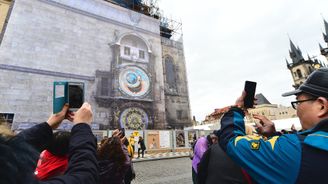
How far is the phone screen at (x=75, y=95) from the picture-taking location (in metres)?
1.54

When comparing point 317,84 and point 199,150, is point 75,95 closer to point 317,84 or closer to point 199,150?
Result: point 317,84

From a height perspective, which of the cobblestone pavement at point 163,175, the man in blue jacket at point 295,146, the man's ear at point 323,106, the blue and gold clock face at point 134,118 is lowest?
the cobblestone pavement at point 163,175

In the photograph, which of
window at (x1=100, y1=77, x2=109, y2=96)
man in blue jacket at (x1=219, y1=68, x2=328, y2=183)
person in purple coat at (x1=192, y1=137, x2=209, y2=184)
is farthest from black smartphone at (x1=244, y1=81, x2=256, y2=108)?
window at (x1=100, y1=77, x2=109, y2=96)

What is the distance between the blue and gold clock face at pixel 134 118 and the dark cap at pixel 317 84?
18.1m

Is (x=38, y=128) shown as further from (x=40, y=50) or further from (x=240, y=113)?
(x=40, y=50)

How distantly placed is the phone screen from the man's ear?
1.67 metres

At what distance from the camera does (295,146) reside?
111 cm

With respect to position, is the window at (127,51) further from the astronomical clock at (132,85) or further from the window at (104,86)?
the window at (104,86)

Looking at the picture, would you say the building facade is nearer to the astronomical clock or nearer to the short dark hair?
the astronomical clock

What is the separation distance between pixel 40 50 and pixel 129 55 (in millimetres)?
8013

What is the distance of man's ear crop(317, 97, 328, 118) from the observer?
1279 mm

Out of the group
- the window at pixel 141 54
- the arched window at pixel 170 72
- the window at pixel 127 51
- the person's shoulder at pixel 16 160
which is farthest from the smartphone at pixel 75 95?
the arched window at pixel 170 72

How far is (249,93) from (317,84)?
1.60 ft

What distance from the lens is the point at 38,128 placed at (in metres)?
1.57
